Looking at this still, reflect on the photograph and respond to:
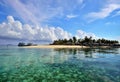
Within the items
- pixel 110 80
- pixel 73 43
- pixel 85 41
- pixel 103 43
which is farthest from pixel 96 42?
pixel 110 80

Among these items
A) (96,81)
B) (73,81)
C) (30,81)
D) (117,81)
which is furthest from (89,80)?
(30,81)

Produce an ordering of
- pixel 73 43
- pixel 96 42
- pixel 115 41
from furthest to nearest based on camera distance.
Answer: pixel 115 41 < pixel 96 42 < pixel 73 43

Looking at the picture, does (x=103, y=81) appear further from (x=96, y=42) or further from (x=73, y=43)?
(x=96, y=42)

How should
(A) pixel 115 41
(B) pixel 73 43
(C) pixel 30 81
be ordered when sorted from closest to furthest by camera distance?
(C) pixel 30 81
(B) pixel 73 43
(A) pixel 115 41

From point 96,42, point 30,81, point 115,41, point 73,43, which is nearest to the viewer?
point 30,81

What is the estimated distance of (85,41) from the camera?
14062 centimetres

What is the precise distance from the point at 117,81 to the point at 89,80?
261cm

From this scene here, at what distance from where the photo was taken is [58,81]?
43.2ft

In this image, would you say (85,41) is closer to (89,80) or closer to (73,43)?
(73,43)

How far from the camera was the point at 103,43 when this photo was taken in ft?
502

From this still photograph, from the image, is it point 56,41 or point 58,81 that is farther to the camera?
point 56,41

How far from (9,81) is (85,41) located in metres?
131

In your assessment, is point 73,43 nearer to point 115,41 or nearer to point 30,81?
point 115,41

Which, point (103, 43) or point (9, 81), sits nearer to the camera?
point (9, 81)
